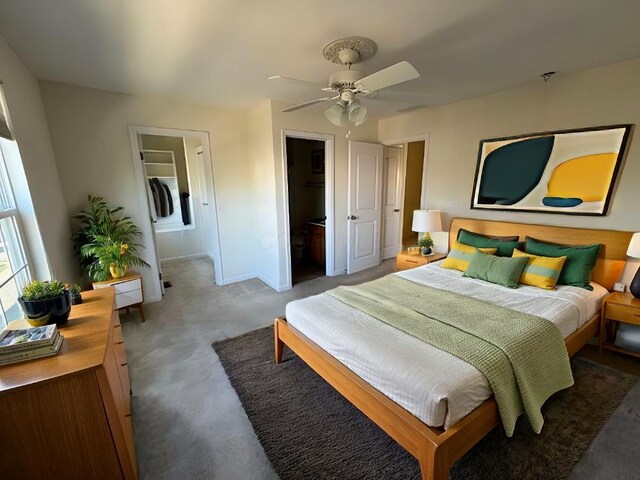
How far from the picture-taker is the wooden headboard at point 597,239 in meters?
2.54

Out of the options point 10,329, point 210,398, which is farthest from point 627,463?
point 10,329

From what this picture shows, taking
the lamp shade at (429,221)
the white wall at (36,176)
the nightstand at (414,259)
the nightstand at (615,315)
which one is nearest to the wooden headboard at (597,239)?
the nightstand at (615,315)

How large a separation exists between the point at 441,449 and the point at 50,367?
1.68 m

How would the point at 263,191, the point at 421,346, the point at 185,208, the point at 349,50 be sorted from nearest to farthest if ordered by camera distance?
1. the point at 421,346
2. the point at 349,50
3. the point at 263,191
4. the point at 185,208

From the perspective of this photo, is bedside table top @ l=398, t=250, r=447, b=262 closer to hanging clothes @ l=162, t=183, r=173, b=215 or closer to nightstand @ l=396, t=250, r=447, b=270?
nightstand @ l=396, t=250, r=447, b=270

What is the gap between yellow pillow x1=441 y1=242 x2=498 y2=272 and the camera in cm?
302

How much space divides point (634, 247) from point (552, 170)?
1.00 meters

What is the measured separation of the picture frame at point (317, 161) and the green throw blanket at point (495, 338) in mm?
3442

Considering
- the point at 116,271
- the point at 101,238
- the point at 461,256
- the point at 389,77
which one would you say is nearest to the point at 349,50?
the point at 389,77

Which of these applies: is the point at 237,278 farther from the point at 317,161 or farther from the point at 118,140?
the point at 317,161

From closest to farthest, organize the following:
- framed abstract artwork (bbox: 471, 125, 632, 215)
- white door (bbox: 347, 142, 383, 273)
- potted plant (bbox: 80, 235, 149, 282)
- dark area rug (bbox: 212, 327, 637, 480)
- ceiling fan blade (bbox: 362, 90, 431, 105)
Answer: dark area rug (bbox: 212, 327, 637, 480) < framed abstract artwork (bbox: 471, 125, 632, 215) < potted plant (bbox: 80, 235, 149, 282) < ceiling fan blade (bbox: 362, 90, 431, 105) < white door (bbox: 347, 142, 383, 273)

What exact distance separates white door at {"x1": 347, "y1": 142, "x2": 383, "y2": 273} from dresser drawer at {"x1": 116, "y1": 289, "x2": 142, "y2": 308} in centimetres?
289

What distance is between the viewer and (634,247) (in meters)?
2.31

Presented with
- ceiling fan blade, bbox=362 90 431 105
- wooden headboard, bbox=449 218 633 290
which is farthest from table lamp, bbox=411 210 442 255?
ceiling fan blade, bbox=362 90 431 105
